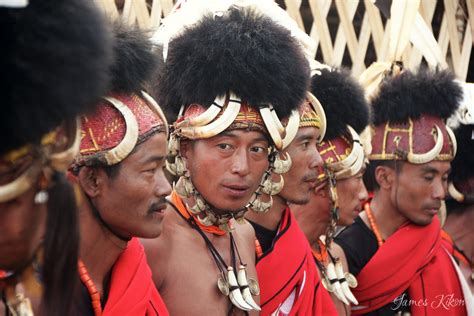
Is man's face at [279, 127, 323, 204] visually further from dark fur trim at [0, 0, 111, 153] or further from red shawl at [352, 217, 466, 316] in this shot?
dark fur trim at [0, 0, 111, 153]

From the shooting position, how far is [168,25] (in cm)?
440

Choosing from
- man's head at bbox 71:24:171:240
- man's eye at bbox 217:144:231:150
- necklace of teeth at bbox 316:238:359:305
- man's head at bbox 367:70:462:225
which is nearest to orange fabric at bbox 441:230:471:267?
man's head at bbox 367:70:462:225

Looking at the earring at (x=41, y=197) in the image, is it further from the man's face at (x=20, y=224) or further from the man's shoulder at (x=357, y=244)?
the man's shoulder at (x=357, y=244)

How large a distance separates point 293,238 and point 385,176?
163 centimetres

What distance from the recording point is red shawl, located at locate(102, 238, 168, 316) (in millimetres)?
3366

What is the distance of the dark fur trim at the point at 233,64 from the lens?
4090mm

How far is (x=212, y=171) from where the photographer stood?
406 cm

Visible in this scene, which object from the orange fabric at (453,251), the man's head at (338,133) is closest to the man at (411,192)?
the orange fabric at (453,251)

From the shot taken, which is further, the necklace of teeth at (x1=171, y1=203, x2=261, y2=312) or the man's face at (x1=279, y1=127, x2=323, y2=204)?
the man's face at (x1=279, y1=127, x2=323, y2=204)

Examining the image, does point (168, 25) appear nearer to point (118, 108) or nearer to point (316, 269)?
point (118, 108)

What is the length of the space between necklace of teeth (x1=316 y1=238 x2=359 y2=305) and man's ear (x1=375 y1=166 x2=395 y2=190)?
938mm

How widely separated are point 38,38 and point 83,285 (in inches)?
60.9

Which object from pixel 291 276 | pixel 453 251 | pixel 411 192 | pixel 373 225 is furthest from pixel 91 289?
pixel 453 251

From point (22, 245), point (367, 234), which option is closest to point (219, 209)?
point (22, 245)
